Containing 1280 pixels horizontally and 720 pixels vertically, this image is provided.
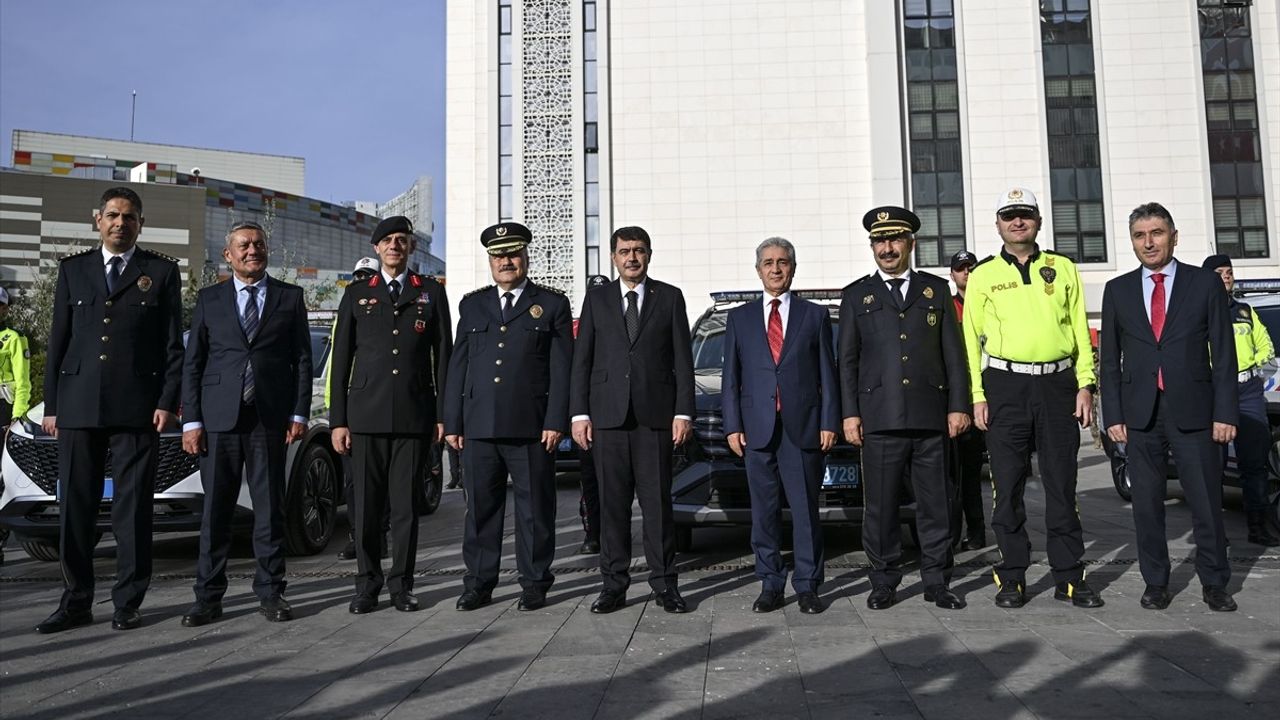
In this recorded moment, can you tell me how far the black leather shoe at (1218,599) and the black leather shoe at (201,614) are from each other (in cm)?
507

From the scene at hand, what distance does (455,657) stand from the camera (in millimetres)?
3986

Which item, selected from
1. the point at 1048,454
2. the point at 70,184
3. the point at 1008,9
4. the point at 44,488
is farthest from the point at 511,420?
the point at 70,184

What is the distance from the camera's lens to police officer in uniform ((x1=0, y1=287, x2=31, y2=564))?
730 centimetres

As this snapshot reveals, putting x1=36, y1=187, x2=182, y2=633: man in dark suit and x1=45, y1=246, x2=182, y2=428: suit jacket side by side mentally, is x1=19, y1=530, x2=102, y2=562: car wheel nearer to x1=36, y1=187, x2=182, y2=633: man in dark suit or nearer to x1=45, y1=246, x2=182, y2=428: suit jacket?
x1=36, y1=187, x2=182, y2=633: man in dark suit

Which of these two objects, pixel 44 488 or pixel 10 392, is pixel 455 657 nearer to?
pixel 44 488

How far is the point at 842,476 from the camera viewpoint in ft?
19.3

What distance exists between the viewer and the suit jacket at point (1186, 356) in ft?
16.0

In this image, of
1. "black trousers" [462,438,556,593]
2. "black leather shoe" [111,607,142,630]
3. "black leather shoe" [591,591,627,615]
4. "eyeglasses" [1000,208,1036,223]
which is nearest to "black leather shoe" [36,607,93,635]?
"black leather shoe" [111,607,142,630]

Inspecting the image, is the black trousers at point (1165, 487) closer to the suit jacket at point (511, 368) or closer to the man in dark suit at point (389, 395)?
the suit jacket at point (511, 368)

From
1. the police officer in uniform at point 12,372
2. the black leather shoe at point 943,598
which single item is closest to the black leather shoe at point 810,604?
the black leather shoe at point 943,598

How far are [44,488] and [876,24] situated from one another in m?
30.9

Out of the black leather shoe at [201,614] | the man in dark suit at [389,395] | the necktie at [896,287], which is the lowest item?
the black leather shoe at [201,614]

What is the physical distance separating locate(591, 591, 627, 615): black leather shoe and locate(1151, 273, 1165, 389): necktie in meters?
3.05

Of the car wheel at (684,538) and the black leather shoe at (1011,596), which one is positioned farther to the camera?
the car wheel at (684,538)
